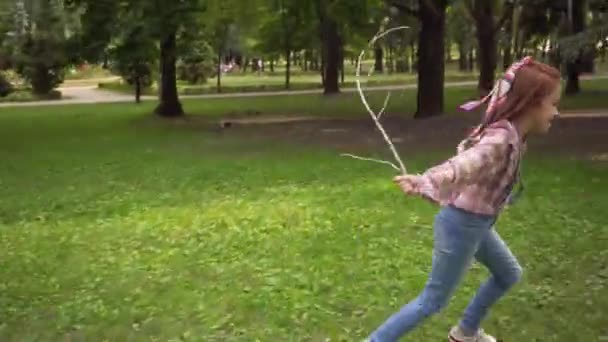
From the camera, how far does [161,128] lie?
71.8 feet

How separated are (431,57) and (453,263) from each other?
58.8 ft

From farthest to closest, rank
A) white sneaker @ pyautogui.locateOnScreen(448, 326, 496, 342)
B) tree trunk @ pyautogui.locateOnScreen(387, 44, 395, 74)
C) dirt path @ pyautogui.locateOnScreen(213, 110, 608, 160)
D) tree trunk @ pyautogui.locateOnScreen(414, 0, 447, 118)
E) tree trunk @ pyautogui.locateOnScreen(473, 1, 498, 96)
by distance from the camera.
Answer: tree trunk @ pyautogui.locateOnScreen(387, 44, 395, 74) → tree trunk @ pyautogui.locateOnScreen(473, 1, 498, 96) → tree trunk @ pyautogui.locateOnScreen(414, 0, 447, 118) → dirt path @ pyautogui.locateOnScreen(213, 110, 608, 160) → white sneaker @ pyautogui.locateOnScreen(448, 326, 496, 342)

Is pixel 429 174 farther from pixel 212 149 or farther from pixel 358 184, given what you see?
pixel 212 149

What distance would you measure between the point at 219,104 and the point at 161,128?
9.77 metres

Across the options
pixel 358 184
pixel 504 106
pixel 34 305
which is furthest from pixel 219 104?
pixel 504 106

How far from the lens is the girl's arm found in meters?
3.79

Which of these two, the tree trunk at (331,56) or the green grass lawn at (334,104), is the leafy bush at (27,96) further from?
the tree trunk at (331,56)

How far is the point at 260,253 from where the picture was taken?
706 centimetres

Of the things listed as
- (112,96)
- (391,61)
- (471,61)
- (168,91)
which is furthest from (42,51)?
(471,61)

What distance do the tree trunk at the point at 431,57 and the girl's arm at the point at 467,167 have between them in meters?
17.4

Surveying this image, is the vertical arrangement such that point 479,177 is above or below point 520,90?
below

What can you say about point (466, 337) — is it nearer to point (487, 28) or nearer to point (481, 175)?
point (481, 175)

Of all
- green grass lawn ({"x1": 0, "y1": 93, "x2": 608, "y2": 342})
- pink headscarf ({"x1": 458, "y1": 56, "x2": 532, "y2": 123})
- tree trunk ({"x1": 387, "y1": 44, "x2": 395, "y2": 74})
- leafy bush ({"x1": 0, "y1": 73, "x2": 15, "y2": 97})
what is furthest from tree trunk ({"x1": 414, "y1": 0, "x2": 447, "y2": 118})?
tree trunk ({"x1": 387, "y1": 44, "x2": 395, "y2": 74})

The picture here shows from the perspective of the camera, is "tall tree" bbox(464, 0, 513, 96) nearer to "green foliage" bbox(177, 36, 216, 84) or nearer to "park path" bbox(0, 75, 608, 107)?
"park path" bbox(0, 75, 608, 107)
